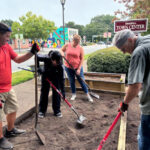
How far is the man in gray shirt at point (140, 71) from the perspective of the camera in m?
1.53

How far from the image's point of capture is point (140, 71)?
5.02 feet

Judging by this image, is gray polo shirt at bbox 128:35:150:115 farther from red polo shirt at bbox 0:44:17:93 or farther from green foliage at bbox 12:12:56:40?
green foliage at bbox 12:12:56:40

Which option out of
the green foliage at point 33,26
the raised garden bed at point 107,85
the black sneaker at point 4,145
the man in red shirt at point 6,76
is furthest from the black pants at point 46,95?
the green foliage at point 33,26

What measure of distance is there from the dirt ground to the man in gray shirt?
0.97m

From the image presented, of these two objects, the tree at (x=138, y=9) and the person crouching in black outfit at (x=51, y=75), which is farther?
the tree at (x=138, y=9)

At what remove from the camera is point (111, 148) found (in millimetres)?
2553

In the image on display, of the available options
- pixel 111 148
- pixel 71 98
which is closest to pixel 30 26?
pixel 71 98

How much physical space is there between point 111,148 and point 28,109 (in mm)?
2145

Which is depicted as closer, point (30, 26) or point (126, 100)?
point (126, 100)

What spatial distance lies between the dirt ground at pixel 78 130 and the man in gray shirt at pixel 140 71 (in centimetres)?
97

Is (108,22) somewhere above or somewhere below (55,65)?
above

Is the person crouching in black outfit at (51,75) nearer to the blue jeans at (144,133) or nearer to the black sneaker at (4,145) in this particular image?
the black sneaker at (4,145)

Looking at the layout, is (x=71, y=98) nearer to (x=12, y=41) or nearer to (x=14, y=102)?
(x=14, y=102)

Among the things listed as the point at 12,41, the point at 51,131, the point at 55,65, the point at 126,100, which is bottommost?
the point at 51,131
